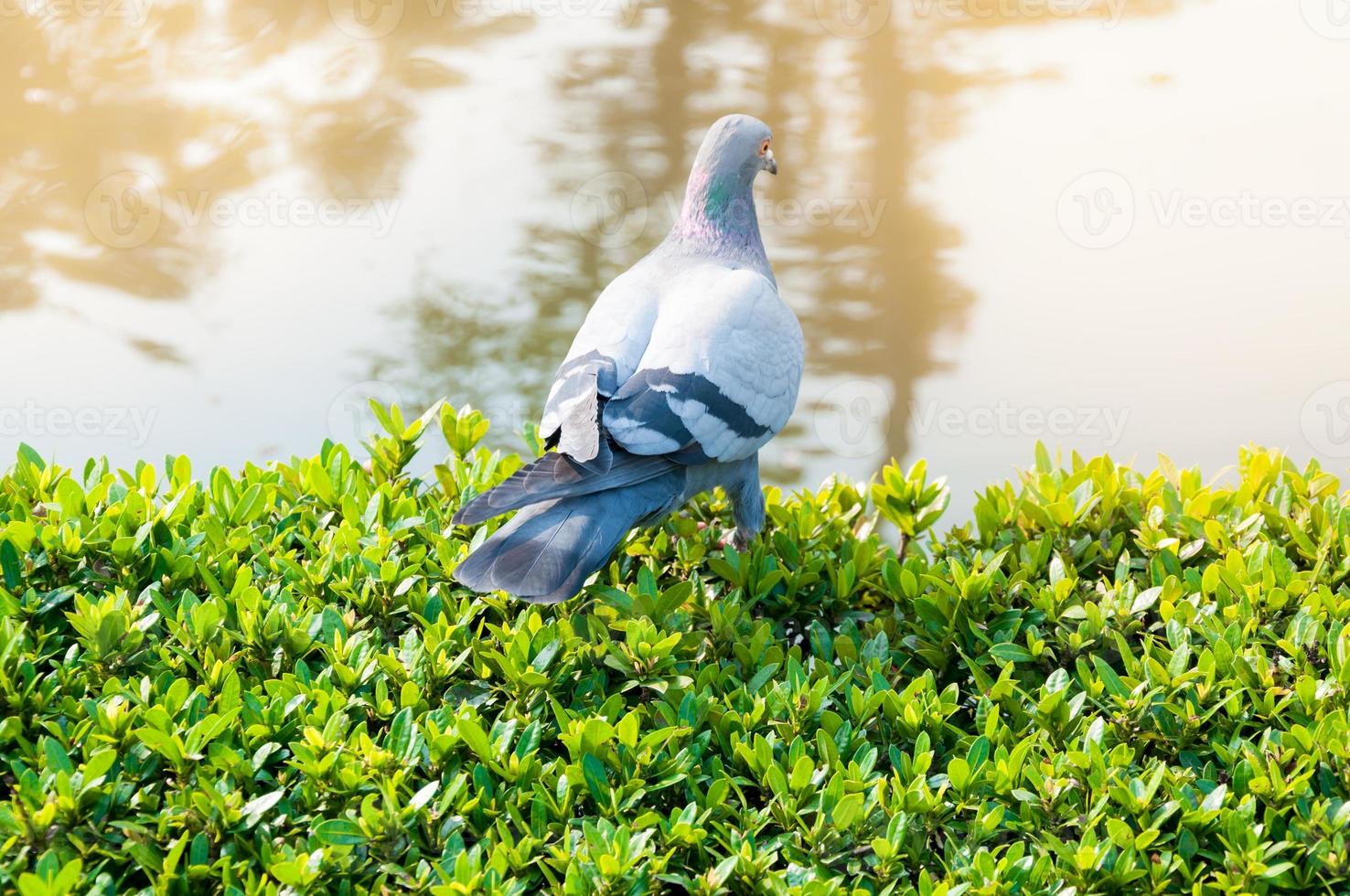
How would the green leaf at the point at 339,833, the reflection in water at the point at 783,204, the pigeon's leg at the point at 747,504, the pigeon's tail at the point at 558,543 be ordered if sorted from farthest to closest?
the reflection in water at the point at 783,204, the pigeon's leg at the point at 747,504, the pigeon's tail at the point at 558,543, the green leaf at the point at 339,833

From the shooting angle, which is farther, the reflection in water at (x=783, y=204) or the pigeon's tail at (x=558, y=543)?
the reflection in water at (x=783, y=204)

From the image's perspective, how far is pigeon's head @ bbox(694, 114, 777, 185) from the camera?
3467mm

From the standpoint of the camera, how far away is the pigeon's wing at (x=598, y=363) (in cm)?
274

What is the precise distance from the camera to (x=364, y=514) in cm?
329

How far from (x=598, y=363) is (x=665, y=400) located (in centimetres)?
25

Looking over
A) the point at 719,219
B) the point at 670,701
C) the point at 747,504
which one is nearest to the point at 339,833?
the point at 670,701

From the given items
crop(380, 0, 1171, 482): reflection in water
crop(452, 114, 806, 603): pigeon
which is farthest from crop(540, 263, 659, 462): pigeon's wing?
crop(380, 0, 1171, 482): reflection in water

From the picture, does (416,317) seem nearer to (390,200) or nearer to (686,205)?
(390,200)

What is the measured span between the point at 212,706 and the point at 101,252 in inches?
200

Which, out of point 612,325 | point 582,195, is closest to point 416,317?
point 582,195

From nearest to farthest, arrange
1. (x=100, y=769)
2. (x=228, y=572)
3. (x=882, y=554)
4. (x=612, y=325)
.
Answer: (x=100, y=769)
(x=228, y=572)
(x=612, y=325)
(x=882, y=554)

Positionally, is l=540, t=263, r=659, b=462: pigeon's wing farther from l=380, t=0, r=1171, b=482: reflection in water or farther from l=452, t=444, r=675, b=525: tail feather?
l=380, t=0, r=1171, b=482: reflection in water

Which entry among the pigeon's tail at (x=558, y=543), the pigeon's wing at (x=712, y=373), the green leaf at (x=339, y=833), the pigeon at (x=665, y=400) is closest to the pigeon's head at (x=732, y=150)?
the pigeon at (x=665, y=400)

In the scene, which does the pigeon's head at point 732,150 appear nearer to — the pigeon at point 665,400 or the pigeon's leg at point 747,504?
the pigeon at point 665,400
